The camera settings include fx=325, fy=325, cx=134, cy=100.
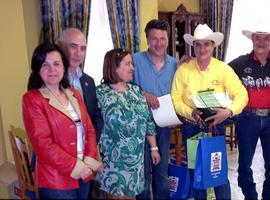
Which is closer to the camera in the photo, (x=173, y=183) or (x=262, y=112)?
(x=262, y=112)

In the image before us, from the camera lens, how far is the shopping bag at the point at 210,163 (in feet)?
6.63

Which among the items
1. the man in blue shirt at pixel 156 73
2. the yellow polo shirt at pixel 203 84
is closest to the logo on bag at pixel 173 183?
the man in blue shirt at pixel 156 73

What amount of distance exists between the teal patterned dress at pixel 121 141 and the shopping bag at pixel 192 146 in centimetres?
32

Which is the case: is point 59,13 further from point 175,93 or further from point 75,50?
point 175,93

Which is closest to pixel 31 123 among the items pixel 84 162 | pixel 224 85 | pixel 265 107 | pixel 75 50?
pixel 84 162

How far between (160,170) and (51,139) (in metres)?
1.03

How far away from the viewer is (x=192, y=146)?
208 centimetres

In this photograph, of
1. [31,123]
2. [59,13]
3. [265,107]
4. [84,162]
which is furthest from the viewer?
[59,13]

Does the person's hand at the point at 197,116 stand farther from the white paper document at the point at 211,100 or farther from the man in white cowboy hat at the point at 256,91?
the man in white cowboy hat at the point at 256,91

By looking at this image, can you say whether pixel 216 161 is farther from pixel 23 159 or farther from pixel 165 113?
pixel 23 159

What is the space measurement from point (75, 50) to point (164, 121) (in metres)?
0.75

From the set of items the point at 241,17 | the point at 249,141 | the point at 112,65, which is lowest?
the point at 249,141

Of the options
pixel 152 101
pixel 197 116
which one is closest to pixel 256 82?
pixel 197 116

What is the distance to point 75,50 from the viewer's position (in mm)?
2014
